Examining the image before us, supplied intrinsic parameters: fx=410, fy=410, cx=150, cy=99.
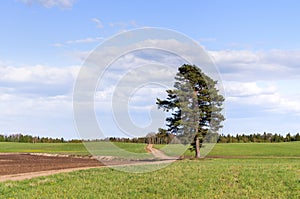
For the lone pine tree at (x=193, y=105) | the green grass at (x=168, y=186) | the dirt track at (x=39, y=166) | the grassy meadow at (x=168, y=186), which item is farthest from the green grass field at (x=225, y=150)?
the green grass at (x=168, y=186)

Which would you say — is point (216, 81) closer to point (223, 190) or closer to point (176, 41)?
point (176, 41)

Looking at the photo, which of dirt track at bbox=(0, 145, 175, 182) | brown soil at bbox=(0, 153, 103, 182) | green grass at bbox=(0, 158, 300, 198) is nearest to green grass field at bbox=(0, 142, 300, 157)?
dirt track at bbox=(0, 145, 175, 182)

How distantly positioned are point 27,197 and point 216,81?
133 feet

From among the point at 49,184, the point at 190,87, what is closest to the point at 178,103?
the point at 190,87

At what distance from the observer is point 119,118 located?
82.6ft

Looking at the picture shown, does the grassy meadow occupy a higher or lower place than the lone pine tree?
lower

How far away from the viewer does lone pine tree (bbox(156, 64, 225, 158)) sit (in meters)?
50.6

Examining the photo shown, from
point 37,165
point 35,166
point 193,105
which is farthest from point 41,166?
point 193,105

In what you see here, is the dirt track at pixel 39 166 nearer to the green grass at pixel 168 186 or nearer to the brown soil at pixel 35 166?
the brown soil at pixel 35 166

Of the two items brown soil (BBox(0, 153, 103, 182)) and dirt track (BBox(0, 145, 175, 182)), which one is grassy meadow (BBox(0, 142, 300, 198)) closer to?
dirt track (BBox(0, 145, 175, 182))

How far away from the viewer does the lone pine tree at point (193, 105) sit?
50.6 meters

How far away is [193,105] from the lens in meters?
51.5

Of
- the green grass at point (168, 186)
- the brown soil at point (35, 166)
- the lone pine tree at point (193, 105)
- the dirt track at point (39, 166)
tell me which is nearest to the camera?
the green grass at point (168, 186)

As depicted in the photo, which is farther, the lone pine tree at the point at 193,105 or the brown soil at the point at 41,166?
the lone pine tree at the point at 193,105
